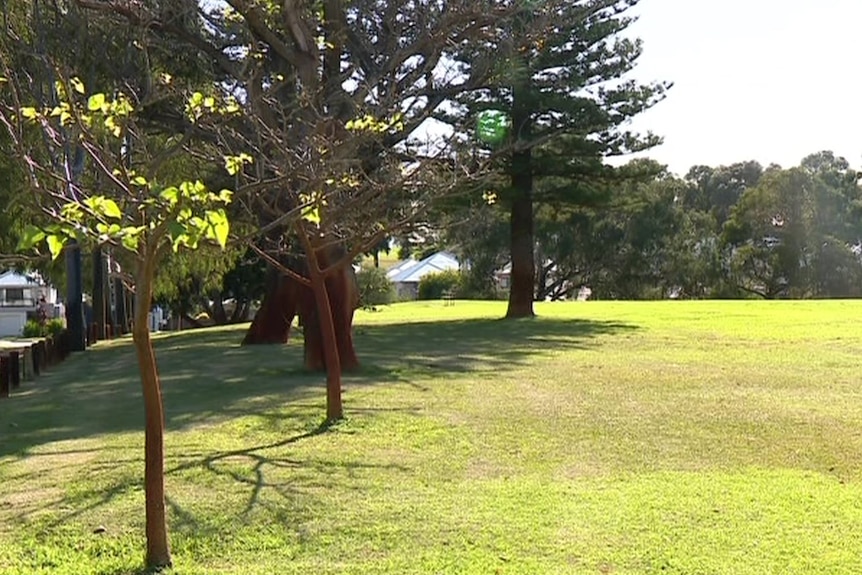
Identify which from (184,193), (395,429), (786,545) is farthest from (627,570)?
(395,429)

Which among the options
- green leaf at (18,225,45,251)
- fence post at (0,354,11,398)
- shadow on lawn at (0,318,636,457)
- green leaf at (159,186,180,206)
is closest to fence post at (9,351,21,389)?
shadow on lawn at (0,318,636,457)

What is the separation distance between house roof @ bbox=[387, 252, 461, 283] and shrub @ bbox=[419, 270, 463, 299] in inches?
267

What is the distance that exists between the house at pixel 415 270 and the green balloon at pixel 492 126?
31.5 meters

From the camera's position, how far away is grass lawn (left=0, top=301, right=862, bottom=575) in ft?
16.6

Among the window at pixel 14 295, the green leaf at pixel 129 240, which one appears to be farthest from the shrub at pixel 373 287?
the green leaf at pixel 129 240

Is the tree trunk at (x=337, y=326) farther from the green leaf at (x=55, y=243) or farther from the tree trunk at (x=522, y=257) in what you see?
the tree trunk at (x=522, y=257)

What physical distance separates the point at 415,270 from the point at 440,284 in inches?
431

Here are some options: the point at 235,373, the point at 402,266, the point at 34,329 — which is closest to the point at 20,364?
the point at 235,373

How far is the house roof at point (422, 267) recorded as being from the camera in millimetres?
57459

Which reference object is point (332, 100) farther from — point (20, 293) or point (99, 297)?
point (20, 293)

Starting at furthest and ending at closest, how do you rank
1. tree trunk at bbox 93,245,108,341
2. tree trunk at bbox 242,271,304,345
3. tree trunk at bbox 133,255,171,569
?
tree trunk at bbox 93,245,108,341
tree trunk at bbox 242,271,304,345
tree trunk at bbox 133,255,171,569

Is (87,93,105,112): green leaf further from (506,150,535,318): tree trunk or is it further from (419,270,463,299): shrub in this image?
(419,270,463,299): shrub

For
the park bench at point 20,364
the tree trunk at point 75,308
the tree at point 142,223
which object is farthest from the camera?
the tree trunk at point 75,308

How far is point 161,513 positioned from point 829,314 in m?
21.8
